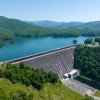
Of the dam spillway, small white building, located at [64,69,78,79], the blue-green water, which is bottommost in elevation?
small white building, located at [64,69,78,79]

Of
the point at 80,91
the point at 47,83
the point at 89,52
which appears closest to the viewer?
the point at 47,83

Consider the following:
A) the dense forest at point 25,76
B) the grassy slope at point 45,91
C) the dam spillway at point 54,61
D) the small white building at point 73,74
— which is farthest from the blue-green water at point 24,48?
the grassy slope at point 45,91

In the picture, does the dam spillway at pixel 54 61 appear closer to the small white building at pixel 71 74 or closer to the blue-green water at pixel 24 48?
the small white building at pixel 71 74

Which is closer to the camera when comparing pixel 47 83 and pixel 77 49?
pixel 47 83

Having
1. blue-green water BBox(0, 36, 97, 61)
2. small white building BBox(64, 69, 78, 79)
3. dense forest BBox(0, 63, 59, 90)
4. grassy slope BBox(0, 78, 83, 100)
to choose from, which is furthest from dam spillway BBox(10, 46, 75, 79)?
blue-green water BBox(0, 36, 97, 61)

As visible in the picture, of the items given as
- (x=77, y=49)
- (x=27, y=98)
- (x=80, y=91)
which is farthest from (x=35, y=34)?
(x=27, y=98)

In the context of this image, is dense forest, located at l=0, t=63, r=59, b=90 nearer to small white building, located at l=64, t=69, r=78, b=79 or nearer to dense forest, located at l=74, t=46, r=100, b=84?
small white building, located at l=64, t=69, r=78, b=79

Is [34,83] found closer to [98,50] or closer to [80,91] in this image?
[80,91]
